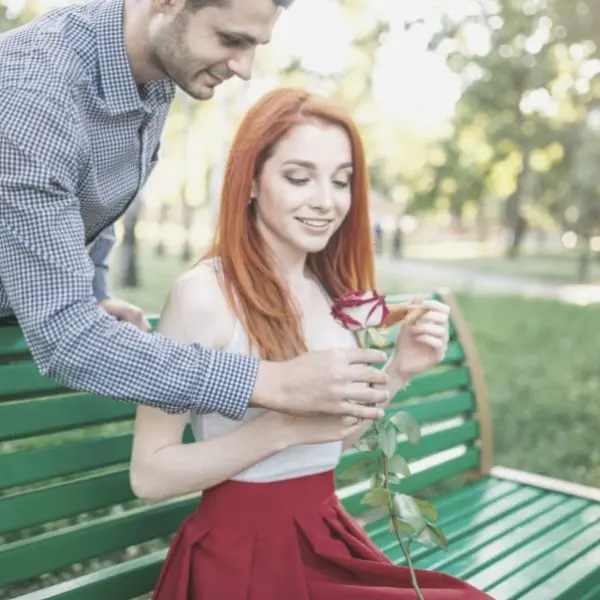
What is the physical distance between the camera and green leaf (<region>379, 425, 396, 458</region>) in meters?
1.78

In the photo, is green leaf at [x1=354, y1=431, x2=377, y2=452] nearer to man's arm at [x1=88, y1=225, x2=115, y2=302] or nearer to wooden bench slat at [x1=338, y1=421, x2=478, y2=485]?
man's arm at [x1=88, y1=225, x2=115, y2=302]

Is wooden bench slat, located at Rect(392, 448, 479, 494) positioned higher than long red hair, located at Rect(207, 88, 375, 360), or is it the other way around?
long red hair, located at Rect(207, 88, 375, 360)

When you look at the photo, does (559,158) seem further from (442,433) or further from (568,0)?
(442,433)

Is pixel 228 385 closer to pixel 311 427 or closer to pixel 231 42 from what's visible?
pixel 311 427

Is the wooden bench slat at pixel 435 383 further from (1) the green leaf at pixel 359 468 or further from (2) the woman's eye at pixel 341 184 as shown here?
(1) the green leaf at pixel 359 468

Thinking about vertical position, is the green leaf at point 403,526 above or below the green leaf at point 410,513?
below

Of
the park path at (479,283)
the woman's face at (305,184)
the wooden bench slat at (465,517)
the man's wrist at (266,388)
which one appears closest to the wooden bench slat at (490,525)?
the wooden bench slat at (465,517)

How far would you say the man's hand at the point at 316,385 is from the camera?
1.68 metres

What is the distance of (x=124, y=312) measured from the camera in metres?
2.40

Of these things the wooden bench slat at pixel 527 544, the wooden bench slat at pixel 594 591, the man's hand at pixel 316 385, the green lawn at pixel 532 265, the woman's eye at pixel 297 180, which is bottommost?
the green lawn at pixel 532 265

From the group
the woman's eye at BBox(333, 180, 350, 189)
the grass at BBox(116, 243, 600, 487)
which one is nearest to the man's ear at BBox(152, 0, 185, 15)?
the woman's eye at BBox(333, 180, 350, 189)

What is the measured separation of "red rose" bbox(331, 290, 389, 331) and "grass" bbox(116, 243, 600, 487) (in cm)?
403

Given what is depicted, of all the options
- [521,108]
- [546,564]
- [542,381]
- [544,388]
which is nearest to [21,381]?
[546,564]

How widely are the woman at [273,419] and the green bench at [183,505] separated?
344mm
